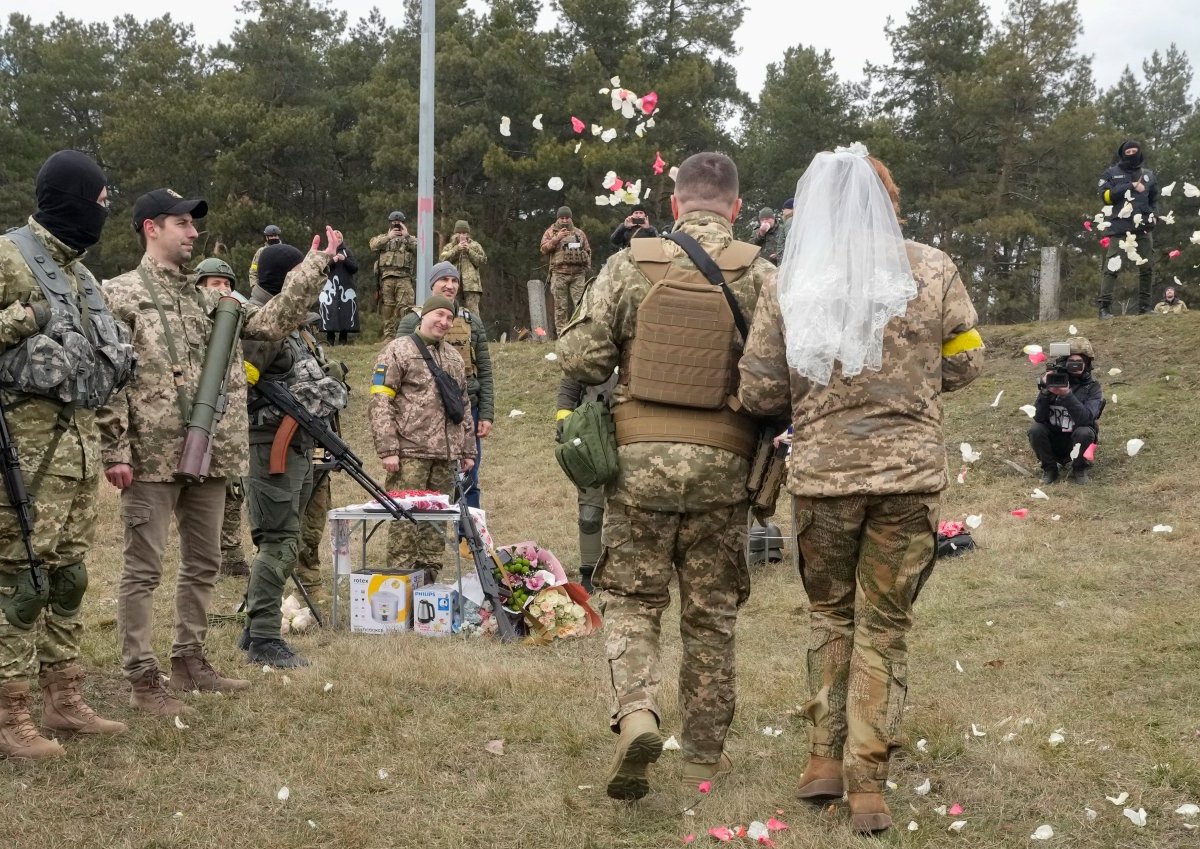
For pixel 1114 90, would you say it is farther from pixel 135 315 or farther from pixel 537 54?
pixel 135 315

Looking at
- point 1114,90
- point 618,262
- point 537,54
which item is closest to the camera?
point 618,262

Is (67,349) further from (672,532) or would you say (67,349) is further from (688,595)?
(688,595)

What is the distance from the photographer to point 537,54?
29.9 m

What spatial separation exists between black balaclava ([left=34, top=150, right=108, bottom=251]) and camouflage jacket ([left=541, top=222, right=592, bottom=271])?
41.3ft

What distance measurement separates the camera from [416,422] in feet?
25.4

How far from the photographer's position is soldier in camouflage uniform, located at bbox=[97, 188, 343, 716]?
495cm

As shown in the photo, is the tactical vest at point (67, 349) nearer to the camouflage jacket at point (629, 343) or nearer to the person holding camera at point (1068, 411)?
the camouflage jacket at point (629, 343)

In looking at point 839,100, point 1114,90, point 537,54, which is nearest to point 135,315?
point 537,54

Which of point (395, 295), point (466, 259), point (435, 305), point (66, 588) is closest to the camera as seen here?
point (66, 588)

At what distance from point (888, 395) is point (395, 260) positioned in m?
15.0

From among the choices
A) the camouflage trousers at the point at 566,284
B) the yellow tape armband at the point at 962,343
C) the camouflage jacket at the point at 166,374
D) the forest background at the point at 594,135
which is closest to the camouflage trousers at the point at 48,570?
the camouflage jacket at the point at 166,374

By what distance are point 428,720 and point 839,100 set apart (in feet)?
97.5

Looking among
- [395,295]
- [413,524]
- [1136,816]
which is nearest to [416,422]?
[413,524]

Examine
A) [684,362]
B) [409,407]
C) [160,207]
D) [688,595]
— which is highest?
[160,207]
